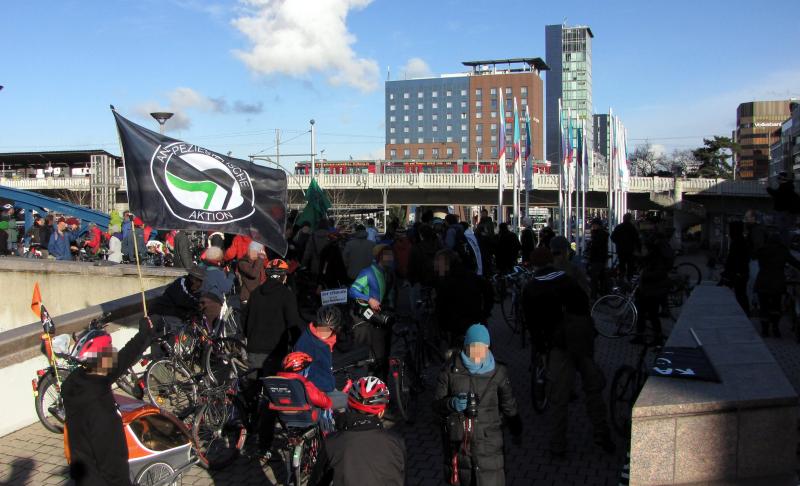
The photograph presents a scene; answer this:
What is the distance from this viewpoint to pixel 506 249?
56.1ft

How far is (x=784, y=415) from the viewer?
4934 millimetres

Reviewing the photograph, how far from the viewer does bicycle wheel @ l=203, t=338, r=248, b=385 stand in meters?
7.95

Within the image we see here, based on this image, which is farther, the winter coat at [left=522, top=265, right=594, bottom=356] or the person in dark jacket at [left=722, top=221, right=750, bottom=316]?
the person in dark jacket at [left=722, top=221, right=750, bottom=316]

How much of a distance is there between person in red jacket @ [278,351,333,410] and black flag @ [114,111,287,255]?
2.58 m

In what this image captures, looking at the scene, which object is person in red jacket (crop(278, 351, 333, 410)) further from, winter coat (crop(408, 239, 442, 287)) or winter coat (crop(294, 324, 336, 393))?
winter coat (crop(408, 239, 442, 287))

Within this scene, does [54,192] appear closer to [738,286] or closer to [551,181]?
[551,181]

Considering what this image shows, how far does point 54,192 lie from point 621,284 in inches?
2560

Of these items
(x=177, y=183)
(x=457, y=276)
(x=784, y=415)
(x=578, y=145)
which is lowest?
(x=784, y=415)

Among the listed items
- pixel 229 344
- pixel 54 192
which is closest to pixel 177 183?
pixel 229 344

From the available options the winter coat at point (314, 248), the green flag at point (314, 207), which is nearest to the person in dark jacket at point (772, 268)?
the winter coat at point (314, 248)

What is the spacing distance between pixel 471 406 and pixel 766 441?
200 centimetres

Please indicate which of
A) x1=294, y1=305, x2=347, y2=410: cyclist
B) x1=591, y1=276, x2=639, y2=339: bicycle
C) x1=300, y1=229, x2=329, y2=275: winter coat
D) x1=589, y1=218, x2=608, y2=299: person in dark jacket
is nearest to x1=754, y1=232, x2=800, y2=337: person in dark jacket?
x1=591, y1=276, x2=639, y2=339: bicycle

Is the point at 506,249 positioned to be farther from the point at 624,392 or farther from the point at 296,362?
the point at 296,362

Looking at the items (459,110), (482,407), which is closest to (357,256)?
(482,407)
